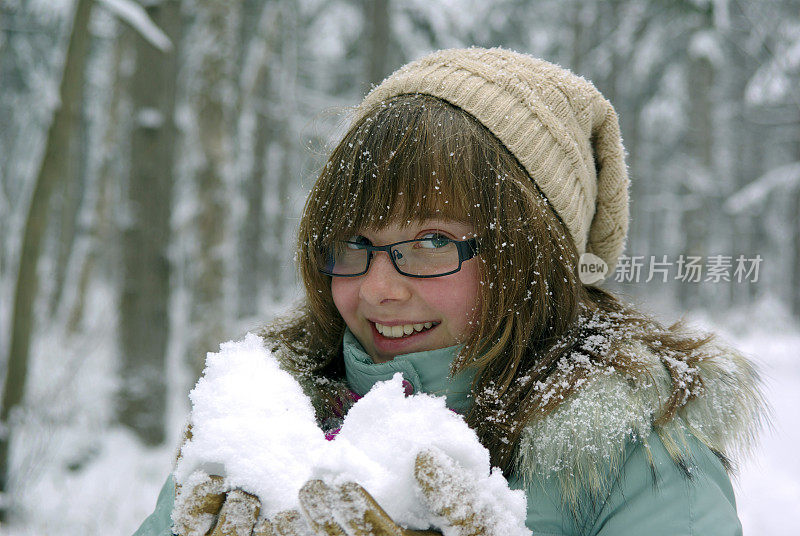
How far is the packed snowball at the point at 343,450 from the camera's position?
0.98 m

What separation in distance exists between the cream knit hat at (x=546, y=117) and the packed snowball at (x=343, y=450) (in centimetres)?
71

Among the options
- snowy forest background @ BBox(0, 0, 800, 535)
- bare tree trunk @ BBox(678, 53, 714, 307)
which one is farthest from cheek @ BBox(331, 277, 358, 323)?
bare tree trunk @ BBox(678, 53, 714, 307)

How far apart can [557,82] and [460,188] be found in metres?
0.49

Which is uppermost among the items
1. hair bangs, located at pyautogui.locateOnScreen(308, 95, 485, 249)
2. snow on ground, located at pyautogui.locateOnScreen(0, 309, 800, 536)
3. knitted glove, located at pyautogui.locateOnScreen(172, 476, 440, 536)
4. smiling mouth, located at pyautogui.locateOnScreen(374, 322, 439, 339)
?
hair bangs, located at pyautogui.locateOnScreen(308, 95, 485, 249)

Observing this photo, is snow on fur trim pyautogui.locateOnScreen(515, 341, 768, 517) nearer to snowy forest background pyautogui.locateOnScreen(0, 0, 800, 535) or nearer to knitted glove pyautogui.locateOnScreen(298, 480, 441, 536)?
snowy forest background pyautogui.locateOnScreen(0, 0, 800, 535)

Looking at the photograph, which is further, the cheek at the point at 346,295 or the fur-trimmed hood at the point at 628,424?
the cheek at the point at 346,295

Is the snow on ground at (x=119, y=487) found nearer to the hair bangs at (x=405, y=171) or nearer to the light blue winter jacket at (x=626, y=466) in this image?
the light blue winter jacket at (x=626, y=466)

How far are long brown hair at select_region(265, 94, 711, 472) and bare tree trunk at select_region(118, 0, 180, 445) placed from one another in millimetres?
4789

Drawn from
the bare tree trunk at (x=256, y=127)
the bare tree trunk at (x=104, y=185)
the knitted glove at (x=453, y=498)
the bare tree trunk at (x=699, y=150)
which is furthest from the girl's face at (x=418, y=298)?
the bare tree trunk at (x=104, y=185)

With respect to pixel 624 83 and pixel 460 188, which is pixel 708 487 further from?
pixel 624 83

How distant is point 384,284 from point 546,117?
2.02 ft

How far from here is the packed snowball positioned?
98 centimetres

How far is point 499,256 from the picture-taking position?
55.6 inches

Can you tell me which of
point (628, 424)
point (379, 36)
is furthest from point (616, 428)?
point (379, 36)
